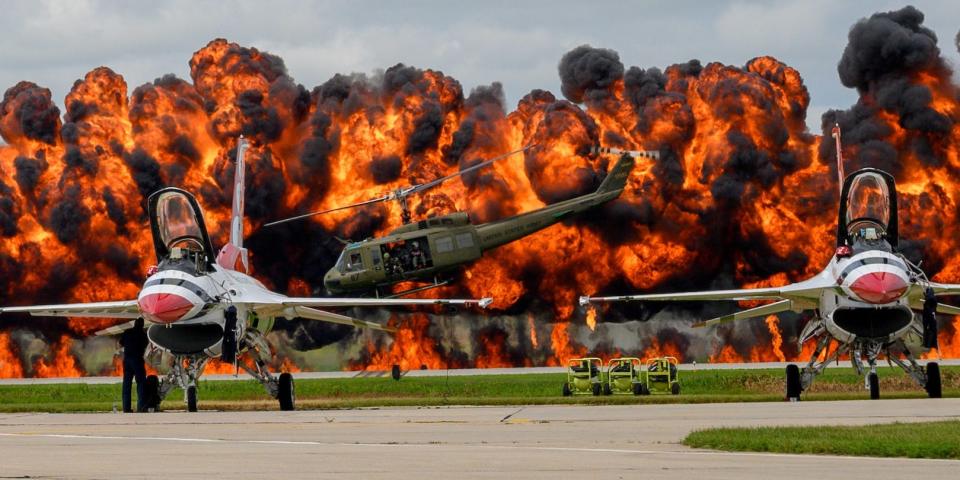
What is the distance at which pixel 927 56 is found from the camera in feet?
230

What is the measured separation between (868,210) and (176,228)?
57.6ft

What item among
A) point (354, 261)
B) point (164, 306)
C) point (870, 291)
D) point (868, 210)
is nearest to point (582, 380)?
point (868, 210)

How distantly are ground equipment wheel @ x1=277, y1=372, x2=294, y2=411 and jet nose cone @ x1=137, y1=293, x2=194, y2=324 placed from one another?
4.02 m

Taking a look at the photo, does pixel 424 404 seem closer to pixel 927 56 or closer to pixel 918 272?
pixel 918 272

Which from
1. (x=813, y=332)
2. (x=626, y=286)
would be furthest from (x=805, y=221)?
(x=813, y=332)

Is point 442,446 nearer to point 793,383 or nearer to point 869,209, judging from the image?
point 793,383

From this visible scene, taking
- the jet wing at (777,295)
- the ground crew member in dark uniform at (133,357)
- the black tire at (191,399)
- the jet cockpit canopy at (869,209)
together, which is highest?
the jet cockpit canopy at (869,209)

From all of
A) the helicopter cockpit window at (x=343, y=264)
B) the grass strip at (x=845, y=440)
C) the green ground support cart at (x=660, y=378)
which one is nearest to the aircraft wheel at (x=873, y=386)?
the green ground support cart at (x=660, y=378)

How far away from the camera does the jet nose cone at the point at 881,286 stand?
3120cm

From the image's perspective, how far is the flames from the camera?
7156cm

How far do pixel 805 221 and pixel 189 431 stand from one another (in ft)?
181

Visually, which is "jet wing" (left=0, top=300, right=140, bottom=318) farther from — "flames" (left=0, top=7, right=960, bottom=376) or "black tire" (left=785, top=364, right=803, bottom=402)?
"flames" (left=0, top=7, right=960, bottom=376)

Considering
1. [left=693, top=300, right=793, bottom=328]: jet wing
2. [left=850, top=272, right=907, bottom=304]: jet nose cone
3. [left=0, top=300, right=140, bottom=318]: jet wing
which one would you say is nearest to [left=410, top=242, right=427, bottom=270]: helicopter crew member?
[left=693, top=300, right=793, bottom=328]: jet wing

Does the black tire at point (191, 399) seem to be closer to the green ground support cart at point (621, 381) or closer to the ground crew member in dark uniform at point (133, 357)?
the ground crew member in dark uniform at point (133, 357)
